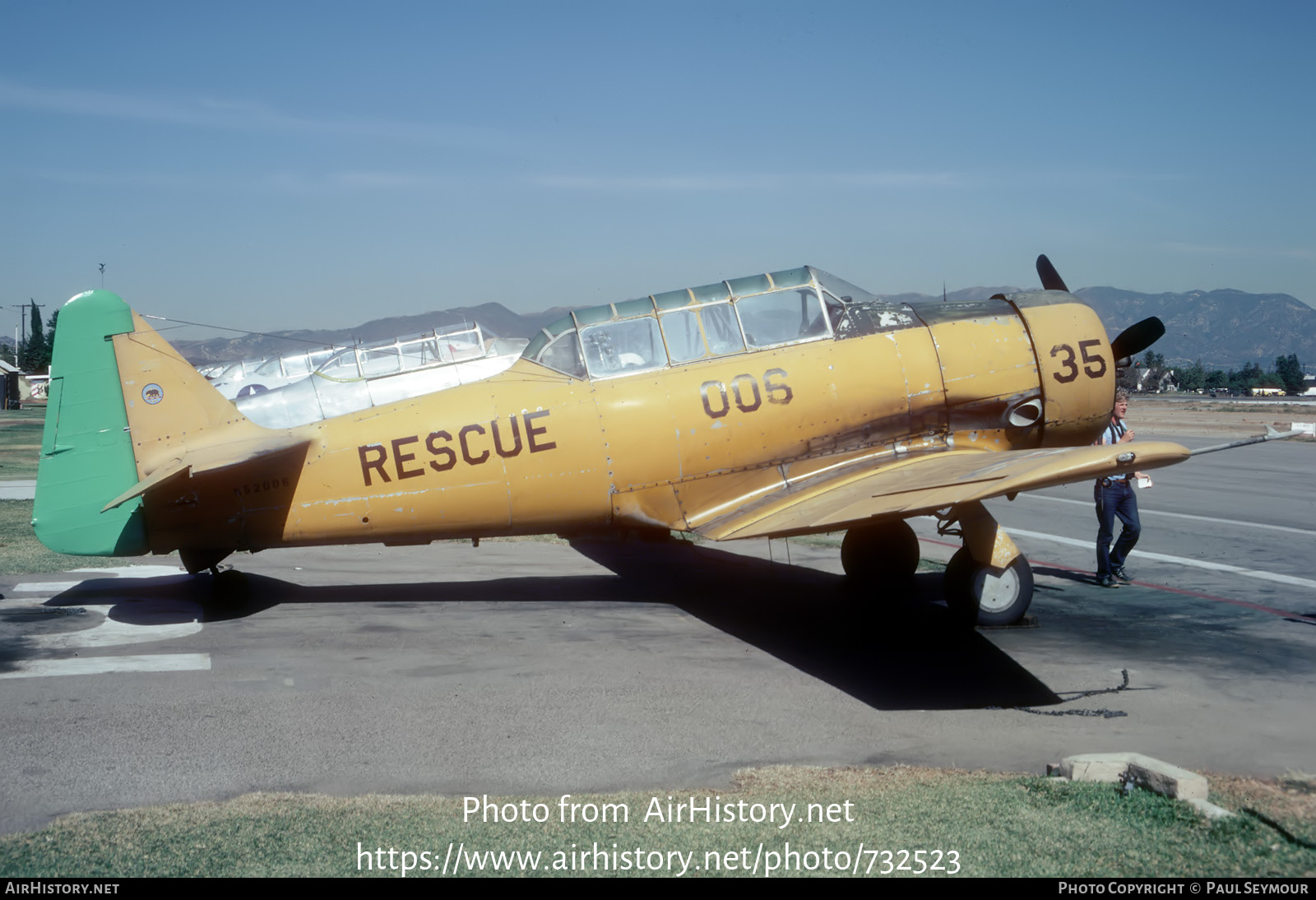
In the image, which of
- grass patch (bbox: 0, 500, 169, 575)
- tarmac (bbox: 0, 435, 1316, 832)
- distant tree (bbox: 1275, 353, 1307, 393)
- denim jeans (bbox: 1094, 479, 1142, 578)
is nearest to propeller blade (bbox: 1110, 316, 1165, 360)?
denim jeans (bbox: 1094, 479, 1142, 578)

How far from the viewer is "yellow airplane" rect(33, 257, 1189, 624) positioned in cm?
852

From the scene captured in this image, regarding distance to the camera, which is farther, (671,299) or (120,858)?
(671,299)

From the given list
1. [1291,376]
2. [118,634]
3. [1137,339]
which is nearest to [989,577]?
[1137,339]

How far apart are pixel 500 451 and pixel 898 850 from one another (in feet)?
17.7

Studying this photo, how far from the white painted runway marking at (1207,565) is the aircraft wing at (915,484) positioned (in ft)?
14.3

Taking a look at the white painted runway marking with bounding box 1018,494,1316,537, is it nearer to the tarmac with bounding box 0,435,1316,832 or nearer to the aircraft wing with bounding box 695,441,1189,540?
the tarmac with bounding box 0,435,1316,832

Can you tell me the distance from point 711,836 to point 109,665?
17.3 feet

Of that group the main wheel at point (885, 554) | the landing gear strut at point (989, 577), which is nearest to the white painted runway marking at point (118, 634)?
the main wheel at point (885, 554)

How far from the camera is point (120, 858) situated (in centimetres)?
415

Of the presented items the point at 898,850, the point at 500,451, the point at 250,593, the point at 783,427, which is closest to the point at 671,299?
the point at 783,427

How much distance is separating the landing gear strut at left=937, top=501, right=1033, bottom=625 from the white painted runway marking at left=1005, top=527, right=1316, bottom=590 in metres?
4.07

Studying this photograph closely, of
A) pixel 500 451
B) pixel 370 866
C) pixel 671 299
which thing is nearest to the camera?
pixel 370 866

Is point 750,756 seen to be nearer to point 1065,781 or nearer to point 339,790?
point 1065,781

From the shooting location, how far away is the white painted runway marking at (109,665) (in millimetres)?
7062
